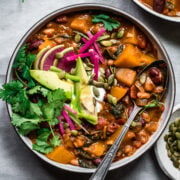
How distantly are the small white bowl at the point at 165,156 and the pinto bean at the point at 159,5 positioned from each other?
579 millimetres

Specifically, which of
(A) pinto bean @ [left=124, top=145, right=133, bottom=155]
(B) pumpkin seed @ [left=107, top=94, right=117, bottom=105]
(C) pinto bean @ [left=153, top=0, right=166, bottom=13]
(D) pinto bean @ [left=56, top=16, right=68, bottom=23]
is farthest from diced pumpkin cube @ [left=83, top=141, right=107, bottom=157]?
(C) pinto bean @ [left=153, top=0, right=166, bottom=13]

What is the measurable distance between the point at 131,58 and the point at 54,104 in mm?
501

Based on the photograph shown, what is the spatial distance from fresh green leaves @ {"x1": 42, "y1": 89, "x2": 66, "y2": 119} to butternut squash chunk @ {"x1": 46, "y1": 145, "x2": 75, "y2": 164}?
7.4 inches

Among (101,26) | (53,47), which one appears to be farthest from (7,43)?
(101,26)

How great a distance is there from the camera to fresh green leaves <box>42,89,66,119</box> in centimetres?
285

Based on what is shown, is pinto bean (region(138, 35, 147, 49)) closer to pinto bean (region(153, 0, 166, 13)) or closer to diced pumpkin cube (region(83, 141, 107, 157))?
pinto bean (region(153, 0, 166, 13))

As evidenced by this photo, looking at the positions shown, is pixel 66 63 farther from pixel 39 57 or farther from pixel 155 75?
pixel 155 75

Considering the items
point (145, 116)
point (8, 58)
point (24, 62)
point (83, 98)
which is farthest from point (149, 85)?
point (8, 58)

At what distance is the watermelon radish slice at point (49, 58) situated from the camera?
2.97m

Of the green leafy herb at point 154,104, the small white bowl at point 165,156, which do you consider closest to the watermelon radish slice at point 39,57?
the green leafy herb at point 154,104

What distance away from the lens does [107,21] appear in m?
3.05

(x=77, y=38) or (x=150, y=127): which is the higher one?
(x=77, y=38)

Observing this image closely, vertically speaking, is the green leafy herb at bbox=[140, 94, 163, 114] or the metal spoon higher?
the green leafy herb at bbox=[140, 94, 163, 114]

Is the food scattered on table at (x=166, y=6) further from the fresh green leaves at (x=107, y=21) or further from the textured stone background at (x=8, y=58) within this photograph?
the fresh green leaves at (x=107, y=21)
